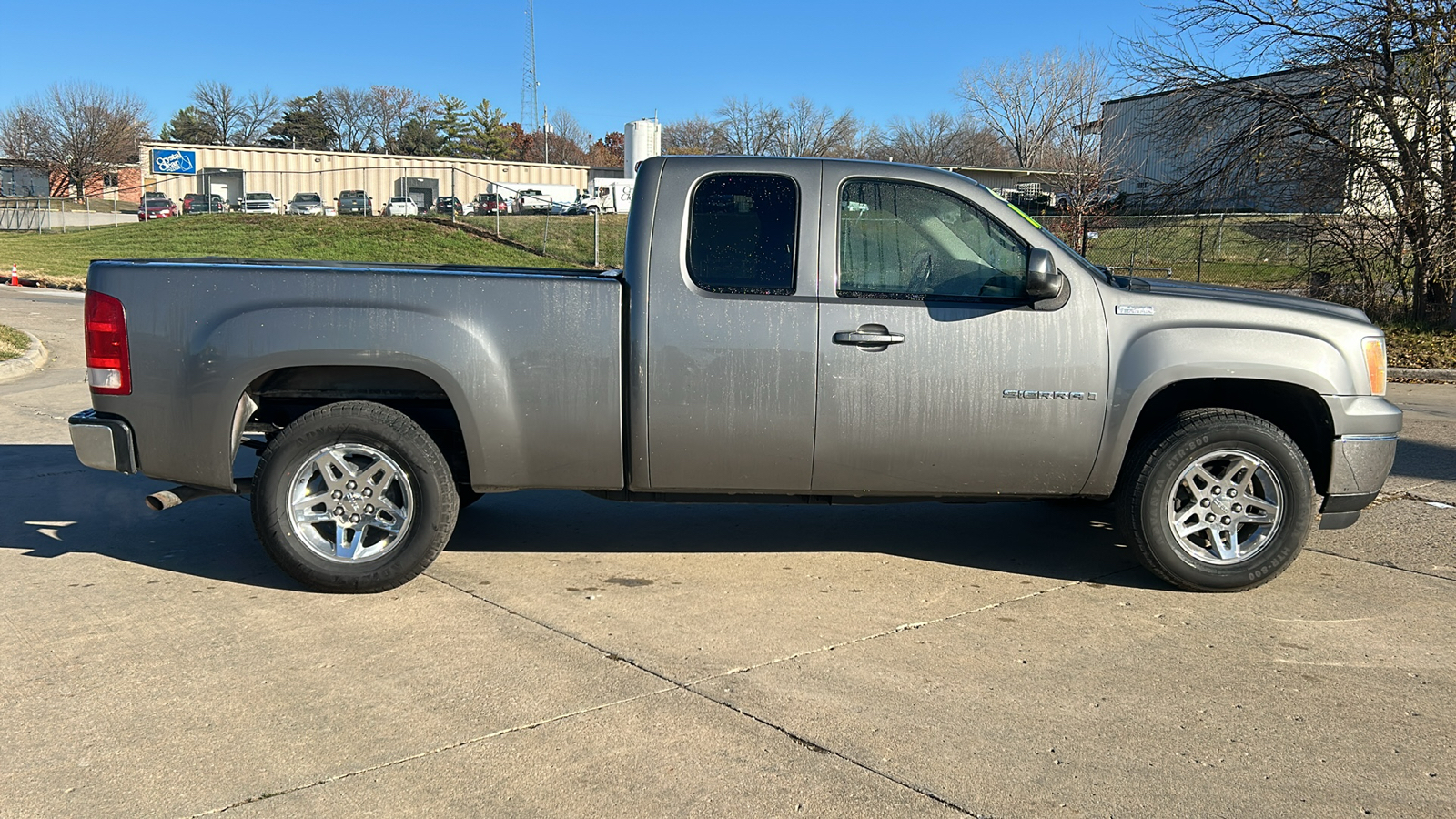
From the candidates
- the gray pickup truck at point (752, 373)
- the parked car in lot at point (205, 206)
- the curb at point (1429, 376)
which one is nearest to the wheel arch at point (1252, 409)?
the gray pickup truck at point (752, 373)

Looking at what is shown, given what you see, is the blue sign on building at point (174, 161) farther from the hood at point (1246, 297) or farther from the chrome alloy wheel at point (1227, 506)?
the chrome alloy wheel at point (1227, 506)

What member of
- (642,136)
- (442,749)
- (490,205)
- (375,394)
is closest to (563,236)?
(642,136)

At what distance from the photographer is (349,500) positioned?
202 inches

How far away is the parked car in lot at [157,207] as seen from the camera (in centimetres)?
4722

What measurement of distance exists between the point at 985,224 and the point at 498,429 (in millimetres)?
2333

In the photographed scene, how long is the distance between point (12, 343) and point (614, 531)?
11.1 m

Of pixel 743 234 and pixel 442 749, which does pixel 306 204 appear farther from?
pixel 442 749

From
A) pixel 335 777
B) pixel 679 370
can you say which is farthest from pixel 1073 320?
pixel 335 777

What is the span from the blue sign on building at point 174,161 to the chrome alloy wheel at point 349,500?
54641mm

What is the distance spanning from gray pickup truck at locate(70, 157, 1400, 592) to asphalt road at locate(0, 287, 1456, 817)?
18.3 inches

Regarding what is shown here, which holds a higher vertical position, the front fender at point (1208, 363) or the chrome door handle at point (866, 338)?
the chrome door handle at point (866, 338)

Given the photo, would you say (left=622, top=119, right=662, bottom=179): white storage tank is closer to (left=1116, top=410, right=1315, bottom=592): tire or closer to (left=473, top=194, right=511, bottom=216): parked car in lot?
(left=473, top=194, right=511, bottom=216): parked car in lot

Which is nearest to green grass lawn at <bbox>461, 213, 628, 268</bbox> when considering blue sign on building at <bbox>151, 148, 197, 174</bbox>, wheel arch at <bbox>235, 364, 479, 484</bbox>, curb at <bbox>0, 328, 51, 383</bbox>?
curb at <bbox>0, 328, 51, 383</bbox>

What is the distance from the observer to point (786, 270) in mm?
5016
